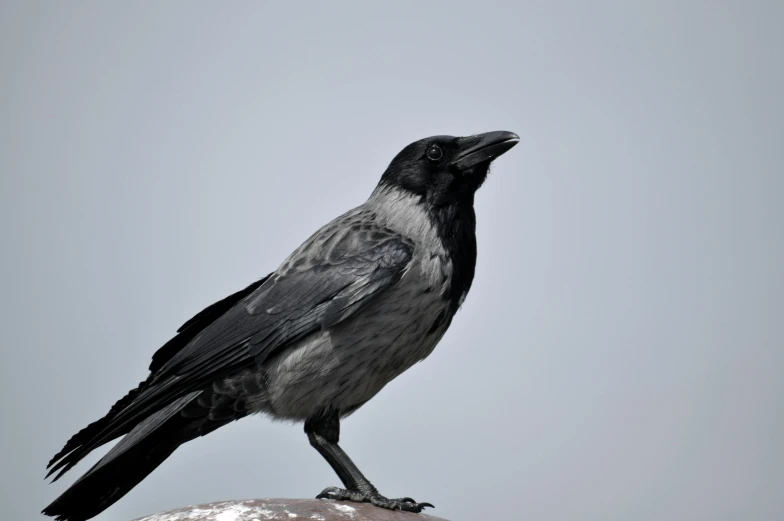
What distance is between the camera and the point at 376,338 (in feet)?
17.2

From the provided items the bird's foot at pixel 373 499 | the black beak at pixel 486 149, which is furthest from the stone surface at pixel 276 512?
the black beak at pixel 486 149

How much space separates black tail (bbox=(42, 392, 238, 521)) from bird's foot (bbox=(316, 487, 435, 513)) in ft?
2.89

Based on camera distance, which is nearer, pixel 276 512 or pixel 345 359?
pixel 276 512

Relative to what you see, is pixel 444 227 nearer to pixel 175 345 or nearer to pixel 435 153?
pixel 435 153

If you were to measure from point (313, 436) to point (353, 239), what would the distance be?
125 centimetres

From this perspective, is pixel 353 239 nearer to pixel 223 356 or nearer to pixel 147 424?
pixel 223 356

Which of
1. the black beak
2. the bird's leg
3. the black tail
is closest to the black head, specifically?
the black beak

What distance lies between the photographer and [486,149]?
589cm

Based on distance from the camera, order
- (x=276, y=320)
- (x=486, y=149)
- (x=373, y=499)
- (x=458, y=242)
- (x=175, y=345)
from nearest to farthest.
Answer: (x=373, y=499)
(x=276, y=320)
(x=458, y=242)
(x=175, y=345)
(x=486, y=149)

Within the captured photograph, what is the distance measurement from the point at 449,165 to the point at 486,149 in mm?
267

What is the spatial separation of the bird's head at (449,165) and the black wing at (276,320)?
0.52 metres

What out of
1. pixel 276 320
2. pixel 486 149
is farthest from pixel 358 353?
pixel 486 149

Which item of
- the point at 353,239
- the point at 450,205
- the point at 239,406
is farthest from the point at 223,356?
the point at 450,205

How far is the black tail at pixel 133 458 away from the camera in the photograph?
17.3 ft
